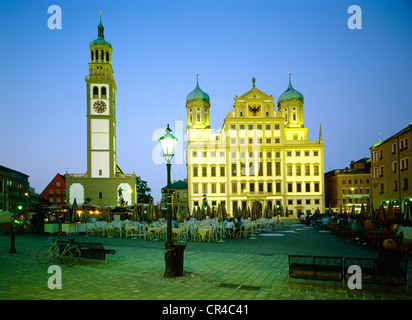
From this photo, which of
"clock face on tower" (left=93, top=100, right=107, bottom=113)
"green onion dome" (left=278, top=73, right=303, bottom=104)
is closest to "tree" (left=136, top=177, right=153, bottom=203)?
"clock face on tower" (left=93, top=100, right=107, bottom=113)

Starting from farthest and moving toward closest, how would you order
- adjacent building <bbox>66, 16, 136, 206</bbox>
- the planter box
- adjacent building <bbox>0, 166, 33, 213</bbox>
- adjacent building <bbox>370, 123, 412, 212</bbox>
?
adjacent building <bbox>0, 166, 33, 213</bbox>
adjacent building <bbox>66, 16, 136, 206</bbox>
adjacent building <bbox>370, 123, 412, 212</bbox>
the planter box

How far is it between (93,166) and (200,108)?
27.8m

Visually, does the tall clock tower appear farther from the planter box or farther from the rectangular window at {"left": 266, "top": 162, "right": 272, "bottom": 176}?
the planter box

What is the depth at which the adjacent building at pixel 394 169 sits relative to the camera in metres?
37.7

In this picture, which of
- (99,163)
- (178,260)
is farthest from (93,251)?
(99,163)

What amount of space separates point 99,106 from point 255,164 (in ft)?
100

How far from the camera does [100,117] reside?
5719 cm

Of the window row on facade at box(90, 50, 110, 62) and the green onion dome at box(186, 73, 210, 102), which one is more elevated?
the window row on facade at box(90, 50, 110, 62)

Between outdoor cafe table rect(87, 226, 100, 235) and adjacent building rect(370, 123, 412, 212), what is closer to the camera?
outdoor cafe table rect(87, 226, 100, 235)

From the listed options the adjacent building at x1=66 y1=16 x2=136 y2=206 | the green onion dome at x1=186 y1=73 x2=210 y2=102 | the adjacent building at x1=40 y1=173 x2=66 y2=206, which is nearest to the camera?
the adjacent building at x1=66 y1=16 x2=136 y2=206

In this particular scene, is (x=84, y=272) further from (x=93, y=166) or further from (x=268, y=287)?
(x=93, y=166)

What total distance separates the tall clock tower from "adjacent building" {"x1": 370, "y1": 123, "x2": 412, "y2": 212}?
42.7 metres

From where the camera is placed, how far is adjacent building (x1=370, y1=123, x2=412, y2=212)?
124ft
